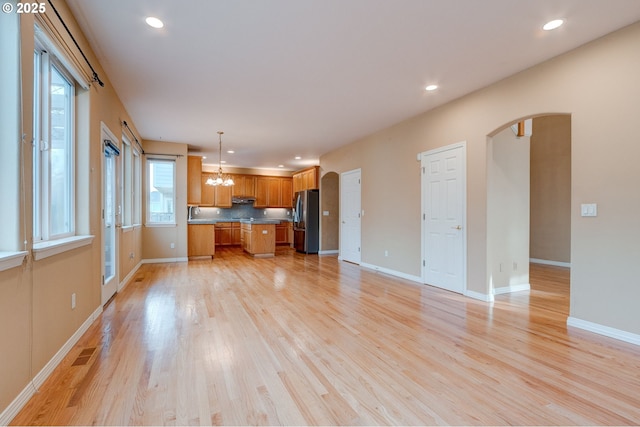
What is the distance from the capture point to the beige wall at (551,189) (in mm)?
6320

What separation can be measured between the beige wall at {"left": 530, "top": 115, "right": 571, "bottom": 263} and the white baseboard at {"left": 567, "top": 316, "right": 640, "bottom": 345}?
4.19 meters

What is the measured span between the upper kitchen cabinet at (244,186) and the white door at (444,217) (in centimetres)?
694

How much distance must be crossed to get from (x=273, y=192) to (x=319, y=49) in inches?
318

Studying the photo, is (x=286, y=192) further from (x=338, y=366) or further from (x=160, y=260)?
(x=338, y=366)

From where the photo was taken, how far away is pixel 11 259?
160 cm

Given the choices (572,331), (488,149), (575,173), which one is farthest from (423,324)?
(488,149)

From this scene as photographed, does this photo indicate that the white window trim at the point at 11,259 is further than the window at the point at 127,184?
No

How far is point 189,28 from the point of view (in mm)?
2621

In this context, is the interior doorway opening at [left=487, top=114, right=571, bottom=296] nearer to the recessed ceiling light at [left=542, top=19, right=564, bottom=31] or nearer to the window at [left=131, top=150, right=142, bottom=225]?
the recessed ceiling light at [left=542, top=19, right=564, bottom=31]

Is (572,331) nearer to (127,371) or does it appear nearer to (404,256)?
(404,256)

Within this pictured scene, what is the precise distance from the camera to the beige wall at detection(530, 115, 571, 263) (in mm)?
6320

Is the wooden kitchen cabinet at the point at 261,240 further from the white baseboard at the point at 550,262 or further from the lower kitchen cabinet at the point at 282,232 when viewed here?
the white baseboard at the point at 550,262

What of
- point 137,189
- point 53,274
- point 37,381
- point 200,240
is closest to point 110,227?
point 53,274

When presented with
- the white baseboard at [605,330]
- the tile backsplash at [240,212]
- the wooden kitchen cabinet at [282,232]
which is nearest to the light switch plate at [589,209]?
the white baseboard at [605,330]
